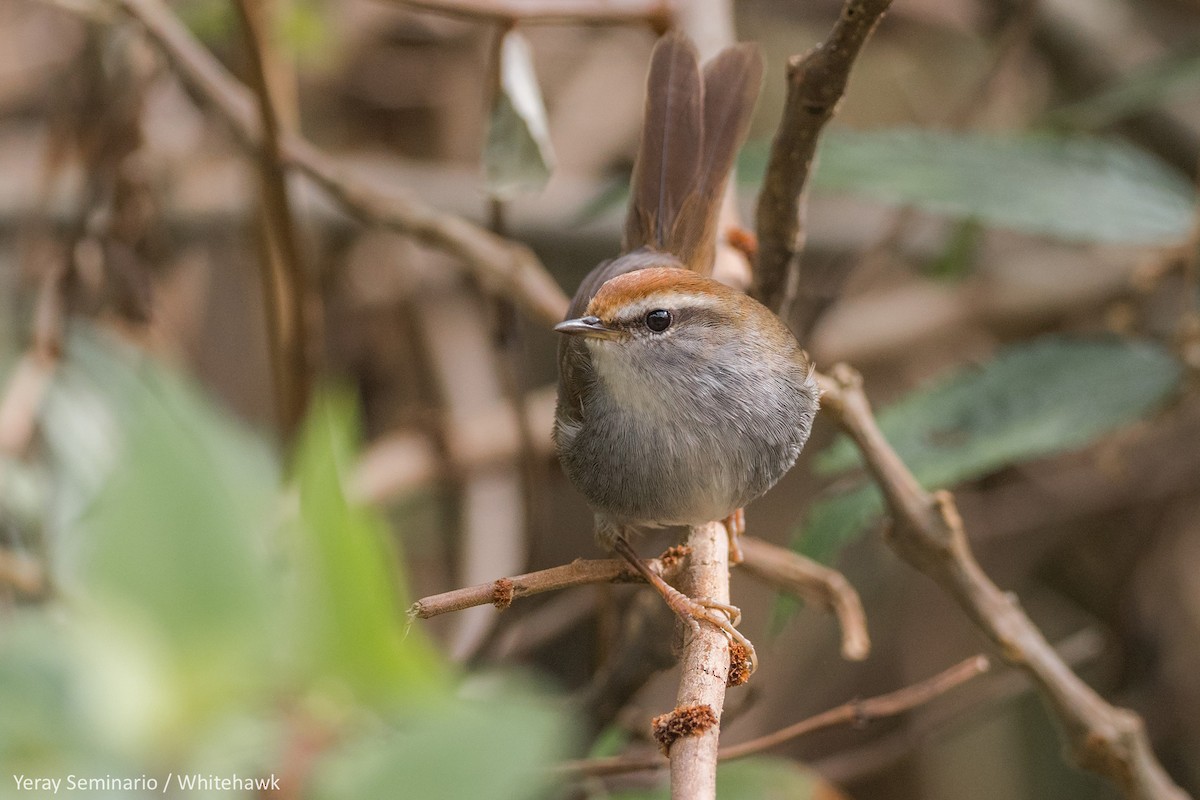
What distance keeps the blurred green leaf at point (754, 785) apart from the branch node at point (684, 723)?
765 mm

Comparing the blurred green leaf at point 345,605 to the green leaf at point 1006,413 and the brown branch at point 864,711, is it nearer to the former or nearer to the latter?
the brown branch at point 864,711

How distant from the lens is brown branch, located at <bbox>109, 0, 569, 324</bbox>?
9.24 feet

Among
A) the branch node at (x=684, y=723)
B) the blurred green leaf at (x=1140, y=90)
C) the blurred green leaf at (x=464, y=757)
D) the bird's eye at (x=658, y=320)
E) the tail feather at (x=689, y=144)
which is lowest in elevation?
the blurred green leaf at (x=464, y=757)

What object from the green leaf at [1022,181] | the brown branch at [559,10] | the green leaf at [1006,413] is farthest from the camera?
the brown branch at [559,10]

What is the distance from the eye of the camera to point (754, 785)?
2.12 meters

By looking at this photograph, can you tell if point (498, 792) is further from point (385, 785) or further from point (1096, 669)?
point (1096, 669)

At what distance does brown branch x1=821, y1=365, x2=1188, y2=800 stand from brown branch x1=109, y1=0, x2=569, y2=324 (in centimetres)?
93

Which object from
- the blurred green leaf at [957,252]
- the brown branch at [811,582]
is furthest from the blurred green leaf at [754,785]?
the blurred green leaf at [957,252]

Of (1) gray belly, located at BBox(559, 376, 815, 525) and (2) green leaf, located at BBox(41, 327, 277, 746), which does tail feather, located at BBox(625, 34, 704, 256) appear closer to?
(1) gray belly, located at BBox(559, 376, 815, 525)

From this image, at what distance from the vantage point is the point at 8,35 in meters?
4.78

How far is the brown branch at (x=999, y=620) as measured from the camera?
2.02 metres

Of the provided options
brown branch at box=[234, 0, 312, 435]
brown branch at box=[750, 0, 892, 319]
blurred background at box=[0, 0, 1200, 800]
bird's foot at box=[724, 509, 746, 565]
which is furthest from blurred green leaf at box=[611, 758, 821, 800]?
brown branch at box=[234, 0, 312, 435]

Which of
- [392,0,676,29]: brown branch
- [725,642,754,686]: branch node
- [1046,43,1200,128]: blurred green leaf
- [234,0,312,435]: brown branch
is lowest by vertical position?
[725,642,754,686]: branch node

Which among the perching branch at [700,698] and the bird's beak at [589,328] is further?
the bird's beak at [589,328]
